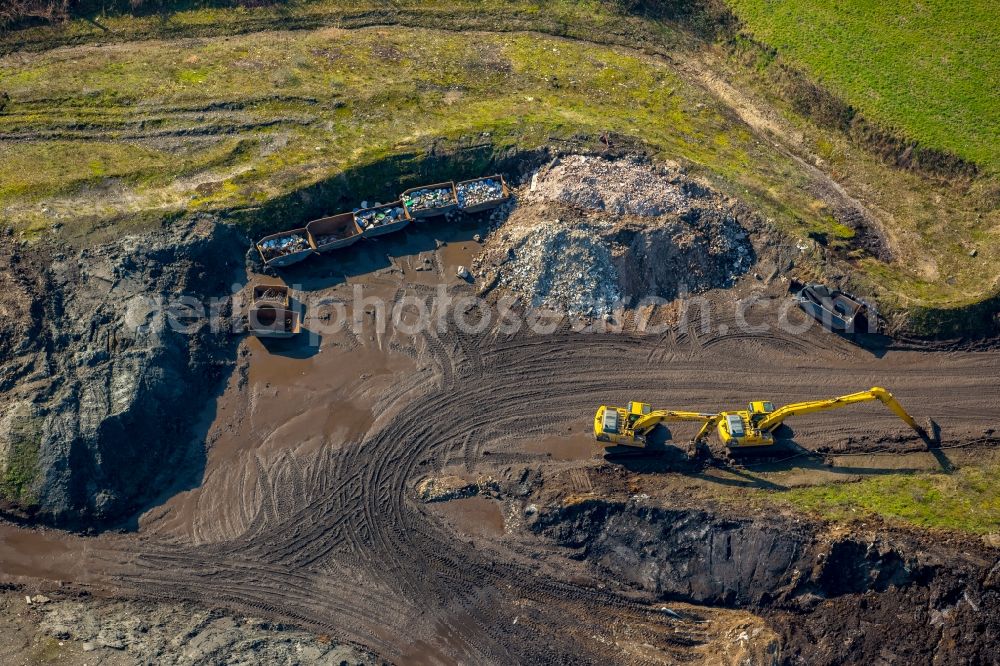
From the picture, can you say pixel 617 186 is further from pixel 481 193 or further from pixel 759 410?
pixel 759 410

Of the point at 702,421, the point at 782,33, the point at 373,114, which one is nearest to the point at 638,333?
the point at 702,421

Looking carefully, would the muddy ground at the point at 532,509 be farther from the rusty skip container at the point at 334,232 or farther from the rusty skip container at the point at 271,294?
the rusty skip container at the point at 334,232

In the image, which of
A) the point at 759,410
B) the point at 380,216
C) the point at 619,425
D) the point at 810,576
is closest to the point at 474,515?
the point at 619,425

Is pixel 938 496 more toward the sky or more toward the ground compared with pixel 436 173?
more toward the ground

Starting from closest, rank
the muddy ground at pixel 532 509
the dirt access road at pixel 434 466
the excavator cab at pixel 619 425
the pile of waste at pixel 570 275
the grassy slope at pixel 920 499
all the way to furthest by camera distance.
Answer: the muddy ground at pixel 532 509, the dirt access road at pixel 434 466, the grassy slope at pixel 920 499, the excavator cab at pixel 619 425, the pile of waste at pixel 570 275

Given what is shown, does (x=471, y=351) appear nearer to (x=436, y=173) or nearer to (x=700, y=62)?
(x=436, y=173)

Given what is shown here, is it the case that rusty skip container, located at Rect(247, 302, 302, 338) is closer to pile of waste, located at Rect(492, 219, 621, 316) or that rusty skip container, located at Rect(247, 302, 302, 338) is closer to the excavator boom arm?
pile of waste, located at Rect(492, 219, 621, 316)

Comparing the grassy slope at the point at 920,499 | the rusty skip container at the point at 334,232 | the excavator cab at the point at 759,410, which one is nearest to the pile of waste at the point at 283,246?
the rusty skip container at the point at 334,232
